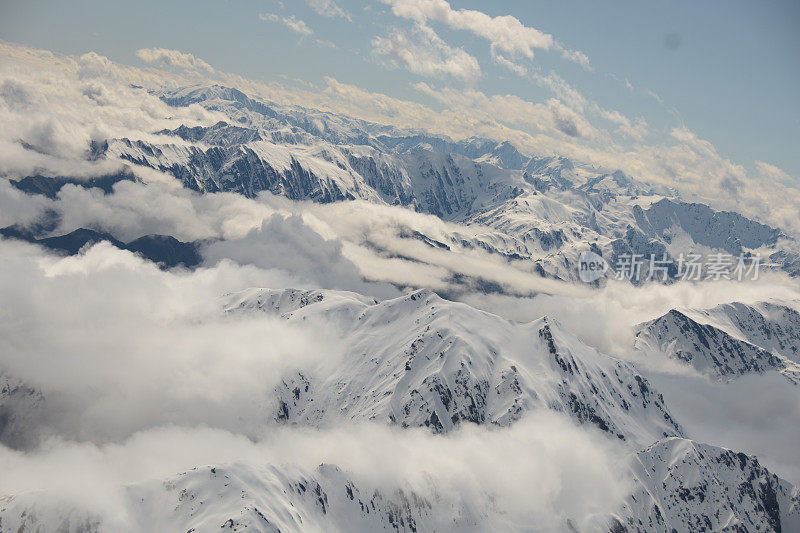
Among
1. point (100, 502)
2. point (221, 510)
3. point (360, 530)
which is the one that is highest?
point (221, 510)

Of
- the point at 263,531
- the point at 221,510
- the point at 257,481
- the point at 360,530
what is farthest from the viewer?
the point at 360,530

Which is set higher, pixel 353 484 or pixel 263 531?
pixel 263 531

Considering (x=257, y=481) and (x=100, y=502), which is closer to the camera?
(x=100, y=502)

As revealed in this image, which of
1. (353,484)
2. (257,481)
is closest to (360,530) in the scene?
(353,484)

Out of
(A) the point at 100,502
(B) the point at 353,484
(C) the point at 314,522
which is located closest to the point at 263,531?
(C) the point at 314,522

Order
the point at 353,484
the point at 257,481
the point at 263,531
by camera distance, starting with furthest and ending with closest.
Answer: the point at 353,484 → the point at 257,481 → the point at 263,531

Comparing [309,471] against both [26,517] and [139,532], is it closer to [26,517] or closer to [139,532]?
[139,532]

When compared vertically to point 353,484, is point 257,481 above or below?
above

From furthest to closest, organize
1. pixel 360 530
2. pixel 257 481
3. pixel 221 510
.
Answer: pixel 360 530 < pixel 257 481 < pixel 221 510

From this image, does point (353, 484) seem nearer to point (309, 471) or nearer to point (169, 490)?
point (309, 471)
